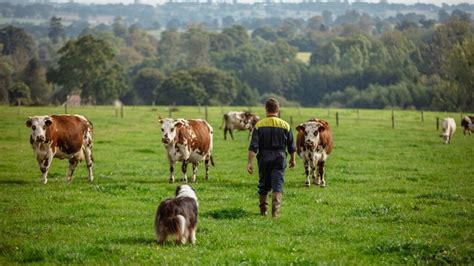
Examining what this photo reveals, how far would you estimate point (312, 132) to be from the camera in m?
23.5

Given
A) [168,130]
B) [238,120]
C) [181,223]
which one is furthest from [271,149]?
[238,120]

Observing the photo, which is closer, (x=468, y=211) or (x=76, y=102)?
(x=468, y=211)

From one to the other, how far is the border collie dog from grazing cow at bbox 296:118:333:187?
Result: 33.1 ft

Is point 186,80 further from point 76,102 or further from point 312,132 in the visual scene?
point 312,132

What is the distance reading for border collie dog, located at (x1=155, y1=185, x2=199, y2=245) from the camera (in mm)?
13492

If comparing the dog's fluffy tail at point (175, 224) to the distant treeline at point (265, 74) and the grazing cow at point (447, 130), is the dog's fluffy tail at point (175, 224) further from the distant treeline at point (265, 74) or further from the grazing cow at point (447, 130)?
the distant treeline at point (265, 74)

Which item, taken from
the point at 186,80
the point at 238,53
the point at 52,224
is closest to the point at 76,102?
the point at 186,80

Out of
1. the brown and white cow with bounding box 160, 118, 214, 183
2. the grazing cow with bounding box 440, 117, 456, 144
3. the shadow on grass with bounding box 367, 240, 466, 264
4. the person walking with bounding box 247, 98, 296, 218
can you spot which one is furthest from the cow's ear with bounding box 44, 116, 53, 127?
the grazing cow with bounding box 440, 117, 456, 144

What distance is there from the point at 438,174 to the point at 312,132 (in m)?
7.68

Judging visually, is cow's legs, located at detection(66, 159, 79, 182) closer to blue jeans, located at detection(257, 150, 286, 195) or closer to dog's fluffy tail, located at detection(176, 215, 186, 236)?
blue jeans, located at detection(257, 150, 286, 195)

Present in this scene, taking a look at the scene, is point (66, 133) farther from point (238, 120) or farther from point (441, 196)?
point (238, 120)

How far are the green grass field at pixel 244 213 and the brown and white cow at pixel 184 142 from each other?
3.06ft

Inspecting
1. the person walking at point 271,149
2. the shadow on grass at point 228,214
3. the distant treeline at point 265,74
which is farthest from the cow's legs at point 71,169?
the distant treeline at point 265,74

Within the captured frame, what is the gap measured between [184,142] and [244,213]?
7.90 metres
